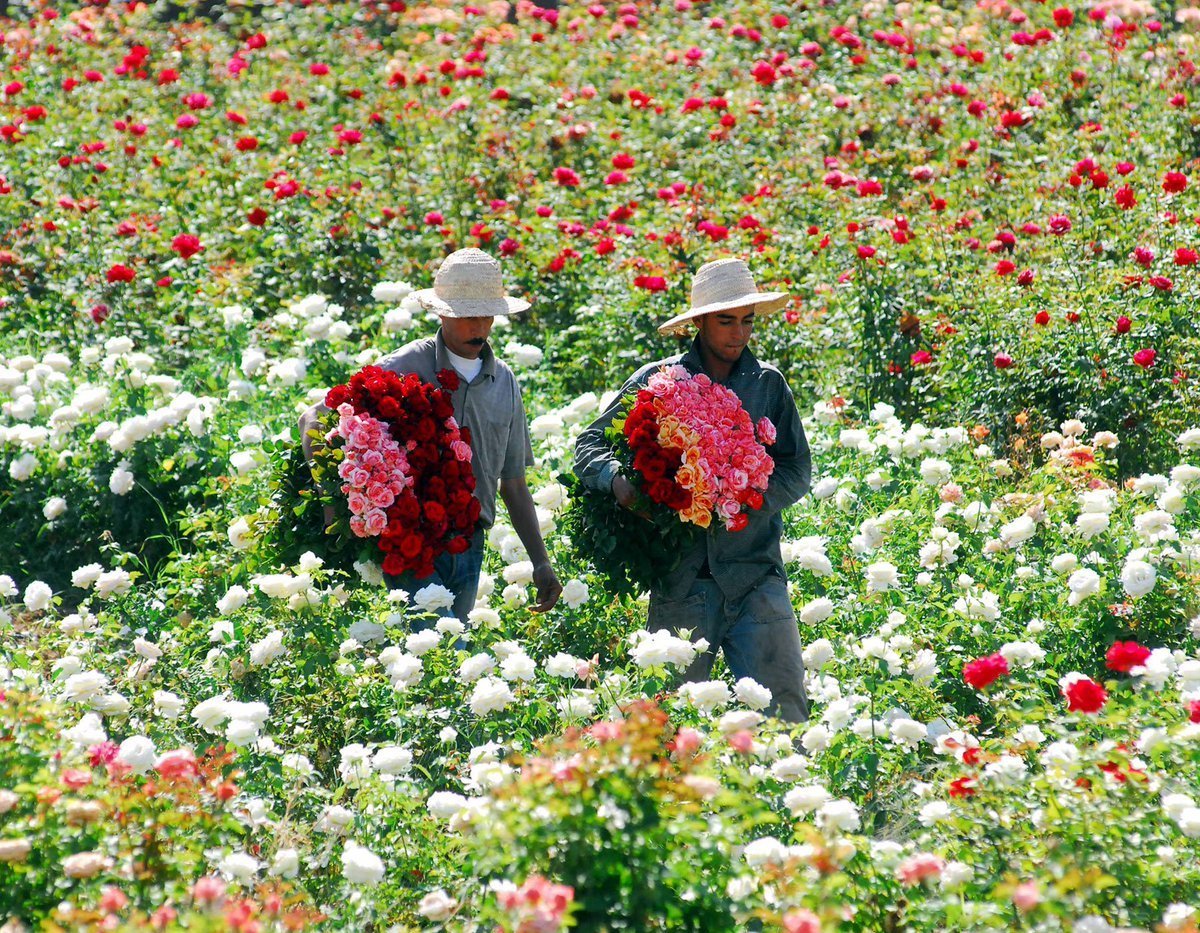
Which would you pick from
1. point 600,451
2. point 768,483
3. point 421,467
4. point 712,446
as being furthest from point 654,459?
point 421,467

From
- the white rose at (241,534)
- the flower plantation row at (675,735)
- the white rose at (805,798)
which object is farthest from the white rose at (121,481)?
the white rose at (805,798)

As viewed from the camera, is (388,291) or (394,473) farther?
(388,291)

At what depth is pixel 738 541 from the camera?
4.48 m

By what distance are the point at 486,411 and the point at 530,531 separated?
0.46m

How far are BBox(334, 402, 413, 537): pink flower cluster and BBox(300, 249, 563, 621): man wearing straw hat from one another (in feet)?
0.86

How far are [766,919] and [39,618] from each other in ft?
13.4

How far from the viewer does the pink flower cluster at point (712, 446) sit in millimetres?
4223

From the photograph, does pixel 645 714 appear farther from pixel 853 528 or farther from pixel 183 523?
pixel 183 523

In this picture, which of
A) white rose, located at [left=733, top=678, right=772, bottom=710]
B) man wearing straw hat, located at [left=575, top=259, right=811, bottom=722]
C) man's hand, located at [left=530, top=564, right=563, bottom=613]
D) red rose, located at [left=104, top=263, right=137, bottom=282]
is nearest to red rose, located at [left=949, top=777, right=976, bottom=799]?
white rose, located at [left=733, top=678, right=772, bottom=710]

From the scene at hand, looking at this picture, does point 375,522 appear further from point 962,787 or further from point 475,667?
point 962,787

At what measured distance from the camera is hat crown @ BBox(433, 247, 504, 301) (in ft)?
15.4

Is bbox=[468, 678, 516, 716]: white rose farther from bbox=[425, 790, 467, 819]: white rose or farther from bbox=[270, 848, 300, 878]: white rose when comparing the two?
bbox=[270, 848, 300, 878]: white rose

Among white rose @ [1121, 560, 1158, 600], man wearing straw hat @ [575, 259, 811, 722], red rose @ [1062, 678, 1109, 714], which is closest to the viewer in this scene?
red rose @ [1062, 678, 1109, 714]

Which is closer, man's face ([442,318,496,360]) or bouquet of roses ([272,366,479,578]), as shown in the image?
bouquet of roses ([272,366,479,578])
